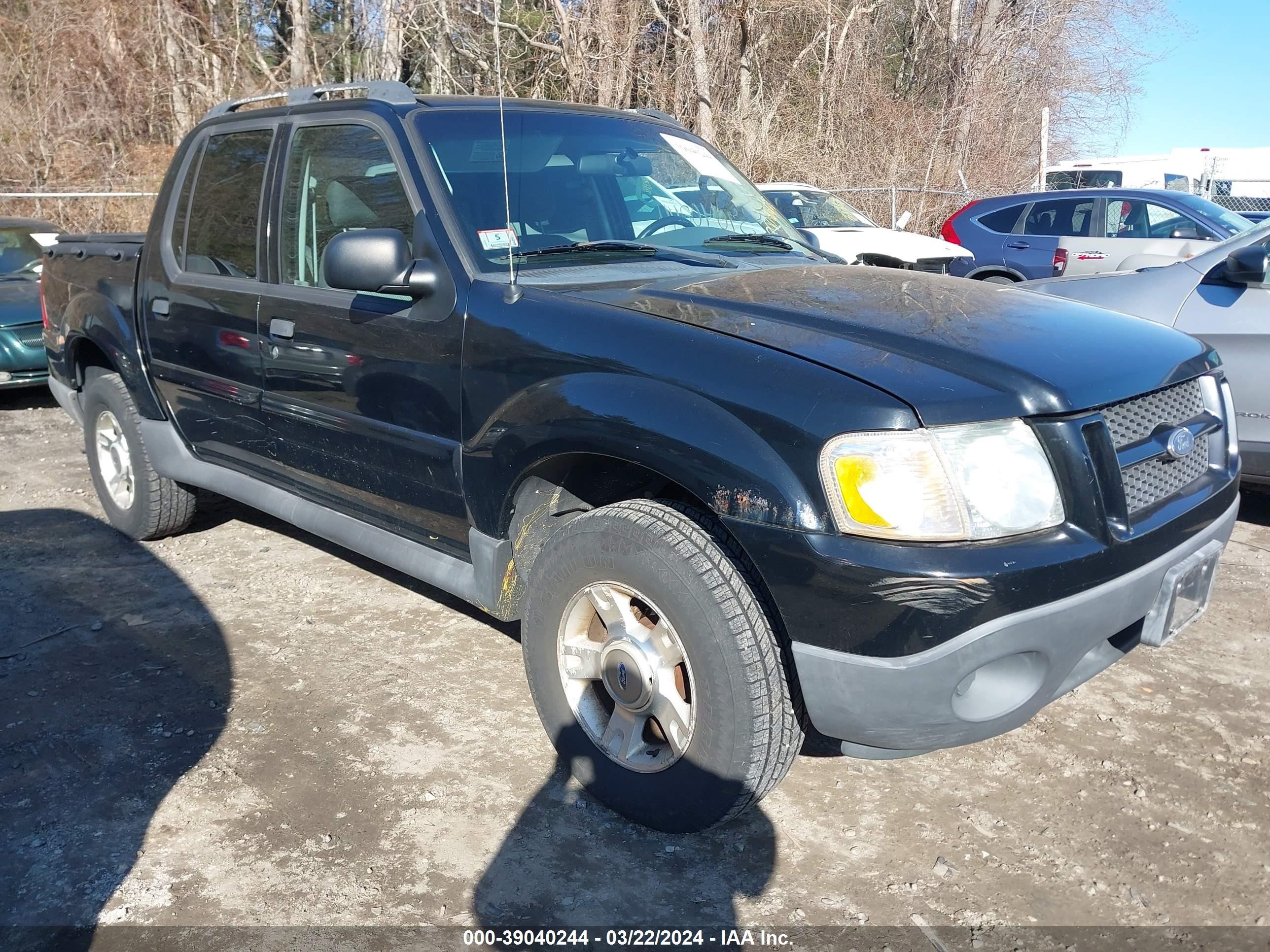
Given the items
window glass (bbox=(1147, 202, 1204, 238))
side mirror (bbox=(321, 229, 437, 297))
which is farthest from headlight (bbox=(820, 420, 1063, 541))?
window glass (bbox=(1147, 202, 1204, 238))

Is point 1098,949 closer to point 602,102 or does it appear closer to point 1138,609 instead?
point 1138,609

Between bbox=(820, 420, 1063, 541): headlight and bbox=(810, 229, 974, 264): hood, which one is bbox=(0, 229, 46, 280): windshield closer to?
bbox=(810, 229, 974, 264): hood

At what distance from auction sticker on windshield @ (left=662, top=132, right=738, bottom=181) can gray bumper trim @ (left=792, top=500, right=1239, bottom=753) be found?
2.32 meters

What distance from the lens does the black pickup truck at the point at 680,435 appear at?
93.6 inches

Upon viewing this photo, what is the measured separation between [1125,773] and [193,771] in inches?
111

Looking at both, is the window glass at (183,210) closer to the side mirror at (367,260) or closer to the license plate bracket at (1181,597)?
the side mirror at (367,260)

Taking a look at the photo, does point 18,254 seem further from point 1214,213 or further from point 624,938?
point 1214,213

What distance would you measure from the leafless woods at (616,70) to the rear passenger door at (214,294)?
1392cm

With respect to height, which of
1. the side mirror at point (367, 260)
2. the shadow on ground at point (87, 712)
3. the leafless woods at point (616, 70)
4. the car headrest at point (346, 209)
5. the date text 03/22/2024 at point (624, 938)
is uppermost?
the leafless woods at point (616, 70)

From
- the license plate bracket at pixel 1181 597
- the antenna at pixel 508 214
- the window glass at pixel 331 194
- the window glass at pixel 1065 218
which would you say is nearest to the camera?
the license plate bracket at pixel 1181 597

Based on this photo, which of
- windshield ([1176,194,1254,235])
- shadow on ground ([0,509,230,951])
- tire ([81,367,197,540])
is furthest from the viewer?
windshield ([1176,194,1254,235])

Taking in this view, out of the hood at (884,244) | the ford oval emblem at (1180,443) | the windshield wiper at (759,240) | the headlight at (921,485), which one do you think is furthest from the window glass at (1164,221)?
the headlight at (921,485)

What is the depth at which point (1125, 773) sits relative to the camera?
3.20 meters

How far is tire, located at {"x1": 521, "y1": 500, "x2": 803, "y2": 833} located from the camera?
257cm
